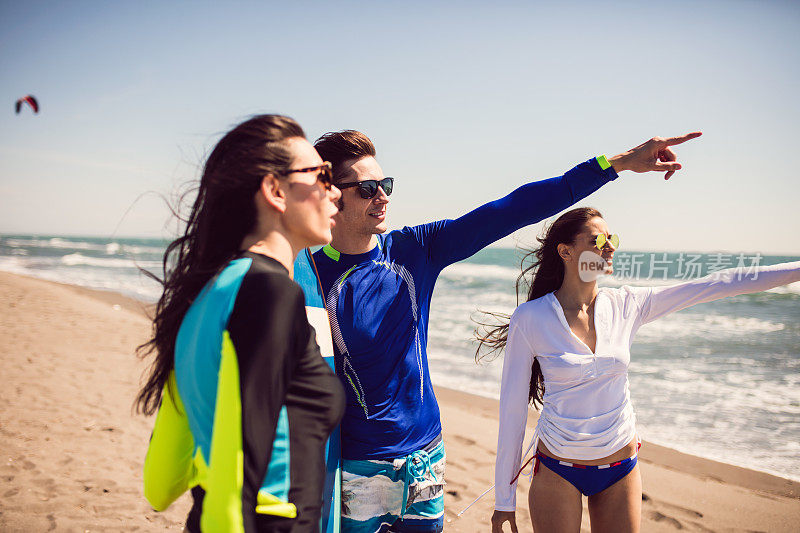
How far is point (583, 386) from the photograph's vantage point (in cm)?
243

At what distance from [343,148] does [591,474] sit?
1907mm

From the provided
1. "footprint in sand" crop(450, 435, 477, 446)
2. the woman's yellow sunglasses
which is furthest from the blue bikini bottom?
"footprint in sand" crop(450, 435, 477, 446)

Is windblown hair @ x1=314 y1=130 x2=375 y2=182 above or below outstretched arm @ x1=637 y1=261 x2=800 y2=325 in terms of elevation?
above

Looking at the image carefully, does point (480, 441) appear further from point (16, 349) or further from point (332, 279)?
point (16, 349)

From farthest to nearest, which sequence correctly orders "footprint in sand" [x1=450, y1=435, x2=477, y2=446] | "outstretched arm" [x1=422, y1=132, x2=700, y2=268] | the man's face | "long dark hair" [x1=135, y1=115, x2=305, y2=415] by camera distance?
"footprint in sand" [x1=450, y1=435, x2=477, y2=446] → the man's face → "outstretched arm" [x1=422, y1=132, x2=700, y2=268] → "long dark hair" [x1=135, y1=115, x2=305, y2=415]

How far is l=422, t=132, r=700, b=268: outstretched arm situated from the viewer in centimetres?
217

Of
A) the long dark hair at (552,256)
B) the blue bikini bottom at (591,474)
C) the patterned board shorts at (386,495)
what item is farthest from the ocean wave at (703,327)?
the patterned board shorts at (386,495)

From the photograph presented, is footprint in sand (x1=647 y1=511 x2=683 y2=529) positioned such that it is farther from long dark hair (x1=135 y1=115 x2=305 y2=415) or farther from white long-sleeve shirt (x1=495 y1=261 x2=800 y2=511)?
long dark hair (x1=135 y1=115 x2=305 y2=415)

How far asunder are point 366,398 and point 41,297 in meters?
16.1

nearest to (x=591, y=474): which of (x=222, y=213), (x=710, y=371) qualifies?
(x=222, y=213)

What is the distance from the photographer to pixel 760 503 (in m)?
4.69

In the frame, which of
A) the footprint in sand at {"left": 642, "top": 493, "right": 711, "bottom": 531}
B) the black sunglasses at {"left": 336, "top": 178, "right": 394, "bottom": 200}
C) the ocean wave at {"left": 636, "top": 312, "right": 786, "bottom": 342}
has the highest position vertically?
the black sunglasses at {"left": 336, "top": 178, "right": 394, "bottom": 200}

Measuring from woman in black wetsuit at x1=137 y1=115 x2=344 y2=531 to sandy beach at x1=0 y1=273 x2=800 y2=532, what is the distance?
3.40 meters

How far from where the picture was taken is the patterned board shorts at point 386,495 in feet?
6.77
